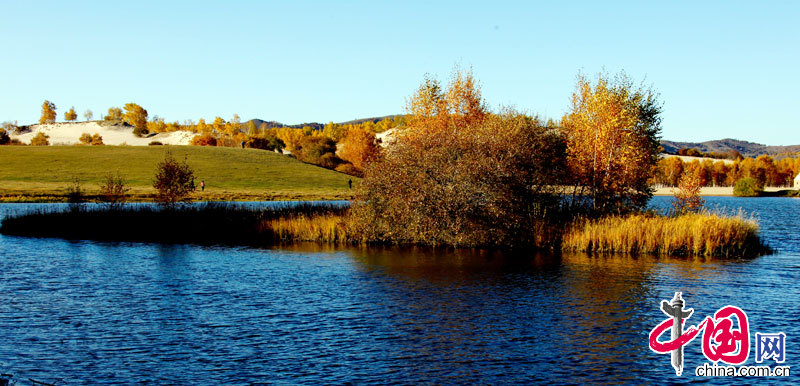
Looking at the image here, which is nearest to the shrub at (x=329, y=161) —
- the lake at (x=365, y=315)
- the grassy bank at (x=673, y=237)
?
the grassy bank at (x=673, y=237)

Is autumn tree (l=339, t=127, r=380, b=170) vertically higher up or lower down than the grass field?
higher up

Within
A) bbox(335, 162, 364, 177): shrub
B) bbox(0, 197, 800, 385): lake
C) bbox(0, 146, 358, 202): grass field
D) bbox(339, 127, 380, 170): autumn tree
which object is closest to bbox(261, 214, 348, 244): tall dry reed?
bbox(0, 197, 800, 385): lake

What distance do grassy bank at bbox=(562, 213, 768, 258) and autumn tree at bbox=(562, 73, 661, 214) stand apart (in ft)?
15.8

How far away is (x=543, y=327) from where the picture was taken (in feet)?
66.1

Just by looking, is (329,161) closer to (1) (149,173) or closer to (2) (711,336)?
(1) (149,173)

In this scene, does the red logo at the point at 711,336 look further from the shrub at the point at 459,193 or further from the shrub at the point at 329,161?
the shrub at the point at 329,161

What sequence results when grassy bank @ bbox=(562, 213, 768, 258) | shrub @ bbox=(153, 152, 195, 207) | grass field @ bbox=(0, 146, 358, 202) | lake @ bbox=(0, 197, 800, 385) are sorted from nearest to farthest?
lake @ bbox=(0, 197, 800, 385) < grassy bank @ bbox=(562, 213, 768, 258) < shrub @ bbox=(153, 152, 195, 207) < grass field @ bbox=(0, 146, 358, 202)

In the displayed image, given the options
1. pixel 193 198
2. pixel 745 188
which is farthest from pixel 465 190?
pixel 745 188

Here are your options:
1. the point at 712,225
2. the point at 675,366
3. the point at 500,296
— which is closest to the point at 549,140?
the point at 712,225

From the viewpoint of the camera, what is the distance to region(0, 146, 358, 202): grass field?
3583 inches

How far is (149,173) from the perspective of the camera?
109m

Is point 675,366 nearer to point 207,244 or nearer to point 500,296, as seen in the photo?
point 500,296

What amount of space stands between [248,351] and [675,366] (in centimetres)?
1100

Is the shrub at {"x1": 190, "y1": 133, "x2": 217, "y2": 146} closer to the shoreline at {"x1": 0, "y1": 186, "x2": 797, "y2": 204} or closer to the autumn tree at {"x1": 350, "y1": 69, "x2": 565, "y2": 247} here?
the shoreline at {"x1": 0, "y1": 186, "x2": 797, "y2": 204}
